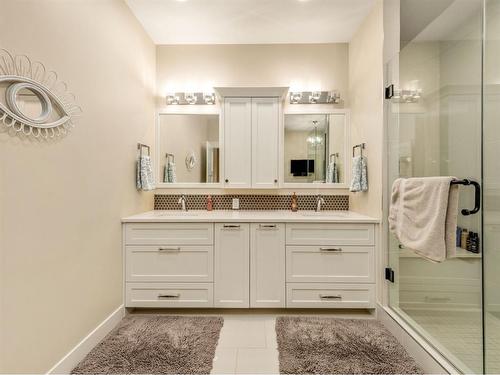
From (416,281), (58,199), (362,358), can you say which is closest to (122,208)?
(58,199)

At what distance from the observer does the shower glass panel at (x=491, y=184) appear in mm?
Answer: 1398

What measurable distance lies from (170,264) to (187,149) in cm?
123

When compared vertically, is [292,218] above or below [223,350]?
above

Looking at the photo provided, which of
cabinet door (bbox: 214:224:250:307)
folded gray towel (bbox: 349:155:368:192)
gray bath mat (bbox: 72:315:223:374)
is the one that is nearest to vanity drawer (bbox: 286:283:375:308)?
cabinet door (bbox: 214:224:250:307)

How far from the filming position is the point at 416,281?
77.3 inches

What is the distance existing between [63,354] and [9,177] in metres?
1.06

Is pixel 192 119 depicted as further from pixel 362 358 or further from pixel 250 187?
pixel 362 358

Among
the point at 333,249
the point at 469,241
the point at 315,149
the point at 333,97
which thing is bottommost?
the point at 333,249

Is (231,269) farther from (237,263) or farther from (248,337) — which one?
(248,337)

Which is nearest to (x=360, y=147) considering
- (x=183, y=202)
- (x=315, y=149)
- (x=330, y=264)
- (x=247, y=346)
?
(x=315, y=149)

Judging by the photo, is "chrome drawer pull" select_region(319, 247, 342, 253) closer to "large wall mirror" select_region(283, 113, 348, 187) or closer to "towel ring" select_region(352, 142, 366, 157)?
"large wall mirror" select_region(283, 113, 348, 187)

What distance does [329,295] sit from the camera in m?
2.25

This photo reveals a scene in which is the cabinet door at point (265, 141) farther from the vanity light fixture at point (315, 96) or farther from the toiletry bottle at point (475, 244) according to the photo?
the toiletry bottle at point (475, 244)

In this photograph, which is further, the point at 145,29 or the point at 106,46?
the point at 145,29
